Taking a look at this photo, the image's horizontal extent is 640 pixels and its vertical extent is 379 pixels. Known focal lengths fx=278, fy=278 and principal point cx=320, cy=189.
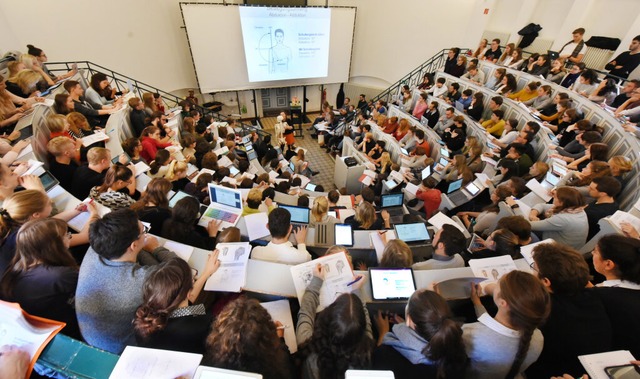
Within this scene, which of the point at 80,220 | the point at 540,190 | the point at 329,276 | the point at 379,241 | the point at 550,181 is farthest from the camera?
the point at 550,181

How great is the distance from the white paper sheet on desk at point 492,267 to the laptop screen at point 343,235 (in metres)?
1.13

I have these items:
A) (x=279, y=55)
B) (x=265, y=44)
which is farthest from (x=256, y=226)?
(x=279, y=55)

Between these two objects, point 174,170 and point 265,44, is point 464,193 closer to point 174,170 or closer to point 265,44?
point 174,170

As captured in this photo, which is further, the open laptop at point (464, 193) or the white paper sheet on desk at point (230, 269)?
the open laptop at point (464, 193)

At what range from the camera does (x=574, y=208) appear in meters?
2.81

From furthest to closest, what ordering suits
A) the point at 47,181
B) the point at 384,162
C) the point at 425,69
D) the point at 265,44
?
the point at 425,69 → the point at 265,44 → the point at 384,162 → the point at 47,181

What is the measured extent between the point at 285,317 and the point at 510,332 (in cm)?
135

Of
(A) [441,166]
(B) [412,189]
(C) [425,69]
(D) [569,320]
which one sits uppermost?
(D) [569,320]

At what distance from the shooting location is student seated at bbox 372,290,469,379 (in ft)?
4.46

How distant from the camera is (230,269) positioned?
2.03m

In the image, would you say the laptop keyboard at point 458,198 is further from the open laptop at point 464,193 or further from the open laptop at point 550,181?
the open laptop at point 550,181

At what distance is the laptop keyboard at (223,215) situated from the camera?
288 cm

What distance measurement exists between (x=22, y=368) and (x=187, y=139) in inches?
169

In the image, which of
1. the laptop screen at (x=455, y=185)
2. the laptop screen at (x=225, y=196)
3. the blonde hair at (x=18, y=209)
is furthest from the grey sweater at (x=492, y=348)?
the laptop screen at (x=455, y=185)
